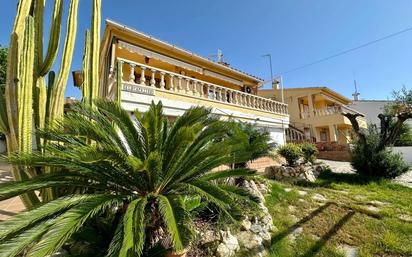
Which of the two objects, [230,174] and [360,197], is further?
[360,197]

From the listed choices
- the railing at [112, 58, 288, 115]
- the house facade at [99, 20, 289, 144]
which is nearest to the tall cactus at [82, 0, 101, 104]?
the house facade at [99, 20, 289, 144]

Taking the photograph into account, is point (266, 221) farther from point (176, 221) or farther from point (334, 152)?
point (334, 152)

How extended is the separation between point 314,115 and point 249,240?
21.9 m

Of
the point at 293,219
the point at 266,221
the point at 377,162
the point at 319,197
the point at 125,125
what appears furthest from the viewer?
the point at 377,162

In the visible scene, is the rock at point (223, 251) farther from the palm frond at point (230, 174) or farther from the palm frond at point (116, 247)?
the palm frond at point (116, 247)

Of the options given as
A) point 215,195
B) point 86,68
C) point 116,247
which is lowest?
point 116,247

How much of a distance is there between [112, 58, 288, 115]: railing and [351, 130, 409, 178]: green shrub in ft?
16.9

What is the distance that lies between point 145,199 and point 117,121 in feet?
4.63

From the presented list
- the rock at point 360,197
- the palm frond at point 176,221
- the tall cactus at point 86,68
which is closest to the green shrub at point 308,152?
the rock at point 360,197

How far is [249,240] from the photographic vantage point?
4.46 meters

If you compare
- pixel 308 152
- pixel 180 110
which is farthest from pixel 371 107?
pixel 180 110

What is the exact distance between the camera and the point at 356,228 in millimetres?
5309

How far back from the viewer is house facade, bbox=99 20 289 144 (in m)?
8.52

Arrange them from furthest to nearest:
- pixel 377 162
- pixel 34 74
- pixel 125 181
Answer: pixel 377 162
pixel 34 74
pixel 125 181
